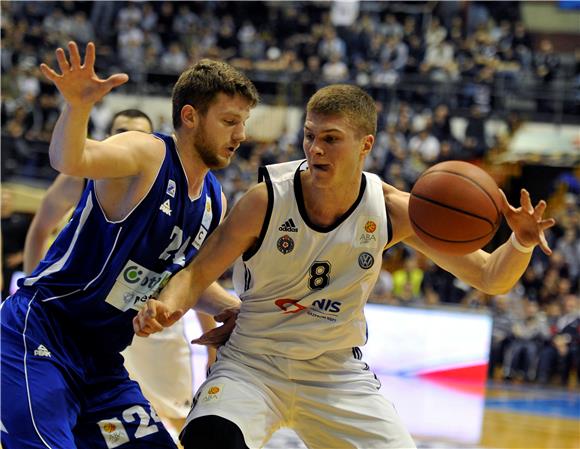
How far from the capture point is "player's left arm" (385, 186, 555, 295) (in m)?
3.78

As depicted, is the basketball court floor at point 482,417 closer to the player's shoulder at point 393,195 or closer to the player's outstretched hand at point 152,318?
the player's shoulder at point 393,195

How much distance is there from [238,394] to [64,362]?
0.73 m

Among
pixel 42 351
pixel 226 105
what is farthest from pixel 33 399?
pixel 226 105

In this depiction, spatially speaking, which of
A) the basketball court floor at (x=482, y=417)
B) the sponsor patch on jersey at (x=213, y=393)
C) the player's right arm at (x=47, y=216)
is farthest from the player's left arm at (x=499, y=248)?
the basketball court floor at (x=482, y=417)

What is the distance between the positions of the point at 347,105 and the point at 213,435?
1.51 m

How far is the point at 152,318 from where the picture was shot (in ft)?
11.2

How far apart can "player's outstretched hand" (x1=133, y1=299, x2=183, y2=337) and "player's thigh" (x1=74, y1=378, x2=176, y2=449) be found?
1.44ft

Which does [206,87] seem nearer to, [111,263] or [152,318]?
[111,263]

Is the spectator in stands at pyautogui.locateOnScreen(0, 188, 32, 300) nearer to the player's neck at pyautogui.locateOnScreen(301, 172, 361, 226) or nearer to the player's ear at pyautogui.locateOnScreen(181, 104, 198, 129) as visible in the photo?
the player's ear at pyautogui.locateOnScreen(181, 104, 198, 129)

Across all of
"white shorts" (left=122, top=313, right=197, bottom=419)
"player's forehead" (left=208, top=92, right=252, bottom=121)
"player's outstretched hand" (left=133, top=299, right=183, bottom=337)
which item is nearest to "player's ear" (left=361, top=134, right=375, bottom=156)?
"player's forehead" (left=208, top=92, right=252, bottom=121)

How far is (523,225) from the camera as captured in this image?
3.80m

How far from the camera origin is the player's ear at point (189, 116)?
385 cm

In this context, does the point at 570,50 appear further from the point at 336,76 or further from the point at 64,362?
the point at 64,362

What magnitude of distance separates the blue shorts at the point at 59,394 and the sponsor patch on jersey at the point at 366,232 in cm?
117
